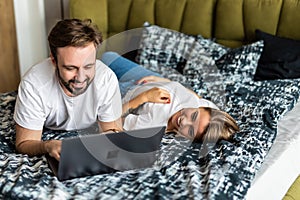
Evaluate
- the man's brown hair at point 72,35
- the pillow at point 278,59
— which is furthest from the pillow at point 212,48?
the man's brown hair at point 72,35

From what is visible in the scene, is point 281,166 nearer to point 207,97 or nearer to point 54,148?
point 207,97

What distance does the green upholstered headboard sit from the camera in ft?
9.34

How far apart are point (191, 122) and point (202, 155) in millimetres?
233

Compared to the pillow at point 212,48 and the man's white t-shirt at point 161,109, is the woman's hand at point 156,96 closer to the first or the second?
the man's white t-shirt at point 161,109

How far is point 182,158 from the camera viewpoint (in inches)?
71.1

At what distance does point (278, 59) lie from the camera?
2.70 m

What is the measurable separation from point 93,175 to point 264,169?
661mm

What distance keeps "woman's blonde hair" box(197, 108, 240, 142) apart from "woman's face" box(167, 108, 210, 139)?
0.07ft

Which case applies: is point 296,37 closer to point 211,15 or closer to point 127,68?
point 211,15

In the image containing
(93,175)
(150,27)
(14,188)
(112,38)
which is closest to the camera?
(14,188)

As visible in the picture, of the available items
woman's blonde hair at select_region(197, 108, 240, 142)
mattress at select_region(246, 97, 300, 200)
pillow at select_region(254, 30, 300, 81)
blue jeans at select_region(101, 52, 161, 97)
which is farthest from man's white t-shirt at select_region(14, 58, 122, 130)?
pillow at select_region(254, 30, 300, 81)

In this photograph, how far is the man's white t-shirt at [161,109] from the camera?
2.12 m

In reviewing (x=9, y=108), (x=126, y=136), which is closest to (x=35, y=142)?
(x=126, y=136)

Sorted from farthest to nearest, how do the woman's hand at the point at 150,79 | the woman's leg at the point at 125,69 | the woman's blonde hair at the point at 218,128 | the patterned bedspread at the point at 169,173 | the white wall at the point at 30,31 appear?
the white wall at the point at 30,31, the woman's leg at the point at 125,69, the woman's hand at the point at 150,79, the woman's blonde hair at the point at 218,128, the patterned bedspread at the point at 169,173
